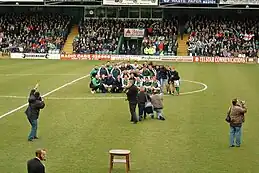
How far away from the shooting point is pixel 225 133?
18172 mm

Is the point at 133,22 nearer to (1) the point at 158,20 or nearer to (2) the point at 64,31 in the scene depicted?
(1) the point at 158,20

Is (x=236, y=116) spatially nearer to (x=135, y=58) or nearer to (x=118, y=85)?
(x=118, y=85)

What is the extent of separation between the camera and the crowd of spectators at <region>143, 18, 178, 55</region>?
5538 centimetres

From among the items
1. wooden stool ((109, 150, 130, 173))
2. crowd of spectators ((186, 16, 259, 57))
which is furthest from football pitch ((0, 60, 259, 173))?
crowd of spectators ((186, 16, 259, 57))

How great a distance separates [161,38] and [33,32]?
51.0ft

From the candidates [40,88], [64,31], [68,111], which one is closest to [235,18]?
[64,31]

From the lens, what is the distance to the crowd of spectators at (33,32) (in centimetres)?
5725

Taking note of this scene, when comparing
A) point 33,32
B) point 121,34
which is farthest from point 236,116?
point 33,32

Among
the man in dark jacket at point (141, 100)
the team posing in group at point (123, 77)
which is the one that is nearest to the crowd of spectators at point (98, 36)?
the team posing in group at point (123, 77)

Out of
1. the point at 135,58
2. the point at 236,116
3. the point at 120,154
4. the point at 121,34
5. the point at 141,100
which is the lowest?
the point at 135,58

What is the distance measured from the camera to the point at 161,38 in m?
57.6

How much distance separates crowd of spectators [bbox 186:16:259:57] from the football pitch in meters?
23.6

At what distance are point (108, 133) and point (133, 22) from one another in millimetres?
46088

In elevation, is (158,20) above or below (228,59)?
above
